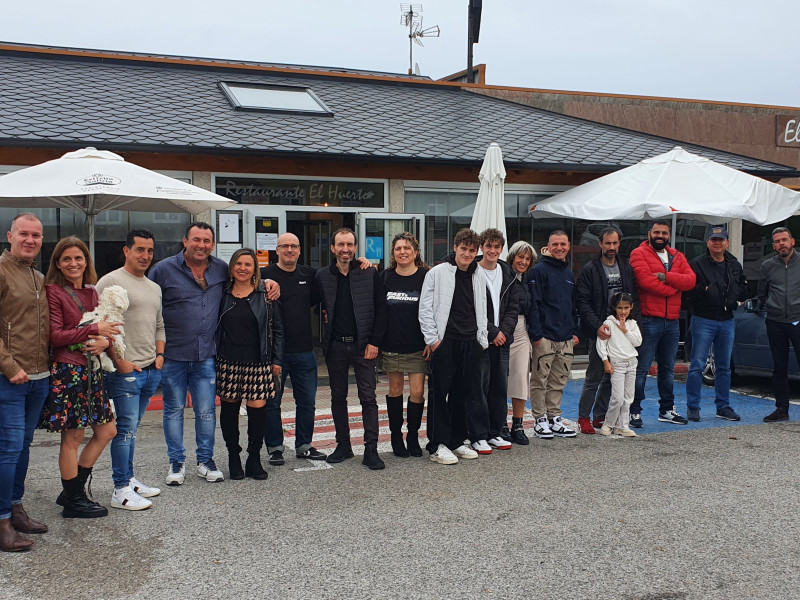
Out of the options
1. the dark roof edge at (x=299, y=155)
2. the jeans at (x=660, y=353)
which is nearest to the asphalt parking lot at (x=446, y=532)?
the jeans at (x=660, y=353)

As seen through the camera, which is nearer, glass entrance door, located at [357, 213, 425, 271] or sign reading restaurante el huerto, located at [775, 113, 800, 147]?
glass entrance door, located at [357, 213, 425, 271]

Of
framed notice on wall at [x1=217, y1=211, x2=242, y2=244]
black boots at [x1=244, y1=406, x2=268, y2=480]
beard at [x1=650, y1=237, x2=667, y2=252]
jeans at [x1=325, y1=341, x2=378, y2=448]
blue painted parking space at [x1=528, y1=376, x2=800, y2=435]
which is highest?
framed notice on wall at [x1=217, y1=211, x2=242, y2=244]

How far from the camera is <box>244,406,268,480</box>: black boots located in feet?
18.8

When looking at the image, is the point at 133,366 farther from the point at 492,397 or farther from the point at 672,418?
the point at 672,418

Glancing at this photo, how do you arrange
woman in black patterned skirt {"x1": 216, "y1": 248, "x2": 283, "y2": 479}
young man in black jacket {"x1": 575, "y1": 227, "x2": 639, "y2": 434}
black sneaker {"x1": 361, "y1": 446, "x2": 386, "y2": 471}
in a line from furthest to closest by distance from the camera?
young man in black jacket {"x1": 575, "y1": 227, "x2": 639, "y2": 434} < black sneaker {"x1": 361, "y1": 446, "x2": 386, "y2": 471} < woman in black patterned skirt {"x1": 216, "y1": 248, "x2": 283, "y2": 479}

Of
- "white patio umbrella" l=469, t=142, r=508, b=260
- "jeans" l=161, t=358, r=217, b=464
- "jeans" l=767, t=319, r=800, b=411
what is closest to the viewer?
"jeans" l=161, t=358, r=217, b=464

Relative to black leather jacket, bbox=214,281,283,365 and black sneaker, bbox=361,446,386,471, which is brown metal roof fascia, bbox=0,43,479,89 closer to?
black leather jacket, bbox=214,281,283,365

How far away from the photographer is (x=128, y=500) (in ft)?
16.4

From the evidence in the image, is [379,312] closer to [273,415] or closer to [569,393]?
[273,415]

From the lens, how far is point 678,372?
441 inches

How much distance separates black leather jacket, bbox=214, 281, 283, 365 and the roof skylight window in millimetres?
7184

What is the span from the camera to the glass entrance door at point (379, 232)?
1134cm


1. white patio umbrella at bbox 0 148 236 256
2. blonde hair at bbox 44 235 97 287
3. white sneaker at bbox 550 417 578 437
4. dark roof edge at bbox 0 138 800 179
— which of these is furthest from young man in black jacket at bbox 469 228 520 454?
dark roof edge at bbox 0 138 800 179

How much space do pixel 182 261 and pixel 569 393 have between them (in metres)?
5.78
